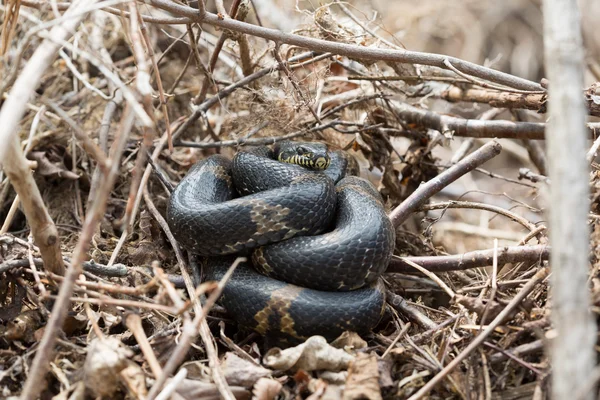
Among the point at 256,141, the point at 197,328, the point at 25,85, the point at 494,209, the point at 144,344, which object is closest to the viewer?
the point at 25,85

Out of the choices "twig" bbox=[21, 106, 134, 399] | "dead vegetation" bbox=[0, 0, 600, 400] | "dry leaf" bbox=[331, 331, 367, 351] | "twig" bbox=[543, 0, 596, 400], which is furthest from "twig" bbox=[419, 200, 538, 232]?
"twig" bbox=[21, 106, 134, 399]

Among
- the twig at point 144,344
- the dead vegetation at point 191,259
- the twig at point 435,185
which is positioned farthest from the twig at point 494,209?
the twig at point 144,344

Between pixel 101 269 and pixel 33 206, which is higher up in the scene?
pixel 33 206

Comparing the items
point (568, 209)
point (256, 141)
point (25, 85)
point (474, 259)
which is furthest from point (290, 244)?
point (568, 209)

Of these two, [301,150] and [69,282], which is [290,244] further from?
[69,282]

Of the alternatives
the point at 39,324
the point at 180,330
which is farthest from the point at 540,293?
the point at 39,324

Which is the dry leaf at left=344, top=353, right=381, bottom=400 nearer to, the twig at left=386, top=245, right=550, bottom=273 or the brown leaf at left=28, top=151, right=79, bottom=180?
the twig at left=386, top=245, right=550, bottom=273

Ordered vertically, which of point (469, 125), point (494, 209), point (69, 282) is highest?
point (469, 125)
